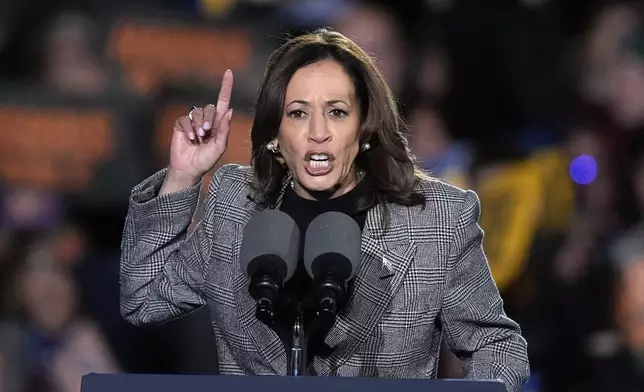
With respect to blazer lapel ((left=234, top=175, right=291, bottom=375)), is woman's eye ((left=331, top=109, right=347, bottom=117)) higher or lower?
higher

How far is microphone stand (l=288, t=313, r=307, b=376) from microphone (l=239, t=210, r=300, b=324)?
7cm

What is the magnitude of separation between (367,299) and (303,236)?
0.16m

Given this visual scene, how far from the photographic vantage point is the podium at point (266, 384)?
60.5 inches

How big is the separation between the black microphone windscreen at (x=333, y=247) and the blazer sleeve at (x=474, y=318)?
17.0 inches

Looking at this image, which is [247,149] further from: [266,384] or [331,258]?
[266,384]

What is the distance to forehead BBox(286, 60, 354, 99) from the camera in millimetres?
2100

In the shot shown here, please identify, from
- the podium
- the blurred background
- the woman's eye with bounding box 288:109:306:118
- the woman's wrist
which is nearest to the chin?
the woman's eye with bounding box 288:109:306:118

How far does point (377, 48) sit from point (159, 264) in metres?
2.40
